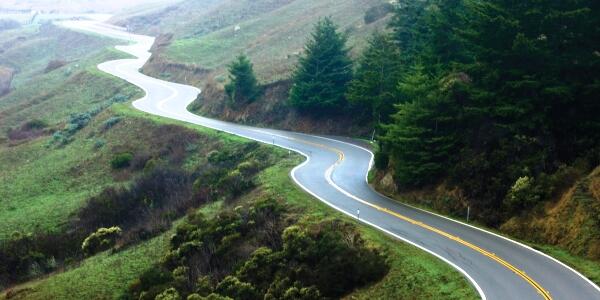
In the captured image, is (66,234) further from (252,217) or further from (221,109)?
(221,109)

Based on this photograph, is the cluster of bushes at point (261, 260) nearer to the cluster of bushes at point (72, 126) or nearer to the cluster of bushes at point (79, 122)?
the cluster of bushes at point (79, 122)

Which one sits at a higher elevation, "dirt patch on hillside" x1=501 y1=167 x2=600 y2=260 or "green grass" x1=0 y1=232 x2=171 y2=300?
"dirt patch on hillside" x1=501 y1=167 x2=600 y2=260

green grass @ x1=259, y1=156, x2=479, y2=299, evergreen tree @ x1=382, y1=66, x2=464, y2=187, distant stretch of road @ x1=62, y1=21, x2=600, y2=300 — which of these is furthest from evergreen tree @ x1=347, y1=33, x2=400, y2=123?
green grass @ x1=259, y1=156, x2=479, y2=299

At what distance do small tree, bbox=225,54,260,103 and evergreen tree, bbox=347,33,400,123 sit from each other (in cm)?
1520

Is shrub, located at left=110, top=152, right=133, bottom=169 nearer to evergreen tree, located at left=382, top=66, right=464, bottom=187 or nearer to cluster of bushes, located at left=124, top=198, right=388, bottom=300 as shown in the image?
cluster of bushes, located at left=124, top=198, right=388, bottom=300

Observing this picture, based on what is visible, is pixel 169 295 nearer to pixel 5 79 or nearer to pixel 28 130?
pixel 28 130

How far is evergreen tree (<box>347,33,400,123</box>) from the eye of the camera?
41.8 m

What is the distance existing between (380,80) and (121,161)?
2379 centimetres

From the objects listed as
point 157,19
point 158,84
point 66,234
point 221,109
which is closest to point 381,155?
point 66,234

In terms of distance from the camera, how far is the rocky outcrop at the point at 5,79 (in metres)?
93.7

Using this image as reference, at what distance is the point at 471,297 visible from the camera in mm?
19609

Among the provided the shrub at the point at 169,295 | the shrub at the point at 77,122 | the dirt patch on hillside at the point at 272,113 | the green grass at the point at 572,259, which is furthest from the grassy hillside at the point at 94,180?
the dirt patch on hillside at the point at 272,113

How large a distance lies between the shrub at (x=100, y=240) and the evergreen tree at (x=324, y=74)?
23749mm

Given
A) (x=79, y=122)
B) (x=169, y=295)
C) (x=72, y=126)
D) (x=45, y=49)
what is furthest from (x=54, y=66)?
(x=169, y=295)
